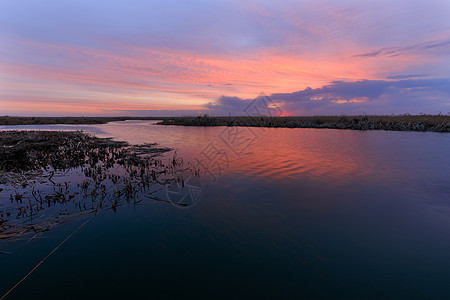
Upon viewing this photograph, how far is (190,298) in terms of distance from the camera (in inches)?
181

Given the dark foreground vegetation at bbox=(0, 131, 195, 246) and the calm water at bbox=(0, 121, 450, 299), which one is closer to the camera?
the calm water at bbox=(0, 121, 450, 299)

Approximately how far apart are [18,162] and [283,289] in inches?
798

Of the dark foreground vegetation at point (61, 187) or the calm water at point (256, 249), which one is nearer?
the calm water at point (256, 249)

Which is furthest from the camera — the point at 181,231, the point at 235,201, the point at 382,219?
the point at 235,201

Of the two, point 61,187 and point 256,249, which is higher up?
point 61,187

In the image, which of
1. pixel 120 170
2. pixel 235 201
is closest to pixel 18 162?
pixel 120 170

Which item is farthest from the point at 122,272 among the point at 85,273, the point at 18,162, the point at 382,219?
the point at 18,162

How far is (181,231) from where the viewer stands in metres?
7.14

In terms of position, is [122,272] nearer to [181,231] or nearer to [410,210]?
[181,231]

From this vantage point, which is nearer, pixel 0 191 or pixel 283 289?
pixel 283 289

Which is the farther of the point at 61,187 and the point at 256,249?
the point at 61,187

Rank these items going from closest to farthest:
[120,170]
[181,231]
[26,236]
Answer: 1. [26,236]
2. [181,231]
3. [120,170]

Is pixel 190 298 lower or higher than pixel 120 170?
lower

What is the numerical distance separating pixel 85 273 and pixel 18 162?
1611 cm
